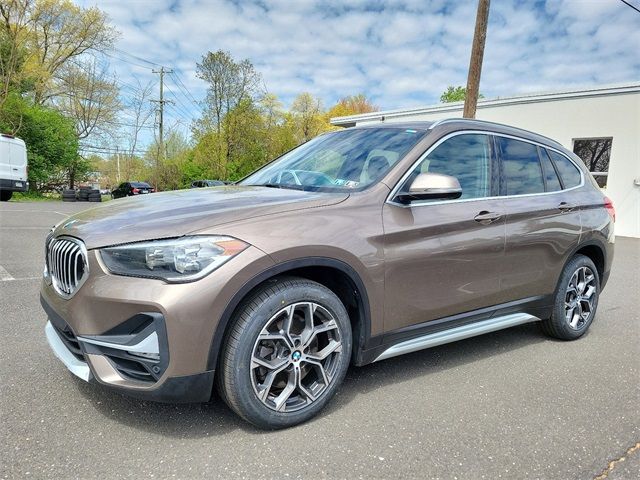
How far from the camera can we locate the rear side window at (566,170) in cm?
414

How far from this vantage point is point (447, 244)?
10.0 ft

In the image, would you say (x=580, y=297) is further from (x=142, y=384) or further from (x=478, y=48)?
(x=478, y=48)

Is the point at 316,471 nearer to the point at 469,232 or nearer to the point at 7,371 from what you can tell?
the point at 469,232

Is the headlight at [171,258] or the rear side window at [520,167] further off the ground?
the rear side window at [520,167]

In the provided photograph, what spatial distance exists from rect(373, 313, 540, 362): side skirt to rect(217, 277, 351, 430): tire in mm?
395

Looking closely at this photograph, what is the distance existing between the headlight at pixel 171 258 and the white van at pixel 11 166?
19.1 m

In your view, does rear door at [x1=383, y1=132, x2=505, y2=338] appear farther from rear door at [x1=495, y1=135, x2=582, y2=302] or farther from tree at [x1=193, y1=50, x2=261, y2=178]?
tree at [x1=193, y1=50, x2=261, y2=178]

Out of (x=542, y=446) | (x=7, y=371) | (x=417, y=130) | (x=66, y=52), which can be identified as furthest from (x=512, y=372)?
(x=66, y=52)

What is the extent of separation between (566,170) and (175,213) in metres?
3.47

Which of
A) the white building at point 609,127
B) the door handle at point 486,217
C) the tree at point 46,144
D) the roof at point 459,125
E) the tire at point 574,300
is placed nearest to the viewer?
the door handle at point 486,217

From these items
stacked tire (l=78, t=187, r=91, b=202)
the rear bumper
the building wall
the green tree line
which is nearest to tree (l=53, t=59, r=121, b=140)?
the green tree line

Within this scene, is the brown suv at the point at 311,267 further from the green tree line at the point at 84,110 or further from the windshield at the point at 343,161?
the green tree line at the point at 84,110

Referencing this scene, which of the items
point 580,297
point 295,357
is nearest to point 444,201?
point 295,357

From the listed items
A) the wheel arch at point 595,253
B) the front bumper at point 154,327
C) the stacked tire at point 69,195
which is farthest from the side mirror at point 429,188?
the stacked tire at point 69,195
